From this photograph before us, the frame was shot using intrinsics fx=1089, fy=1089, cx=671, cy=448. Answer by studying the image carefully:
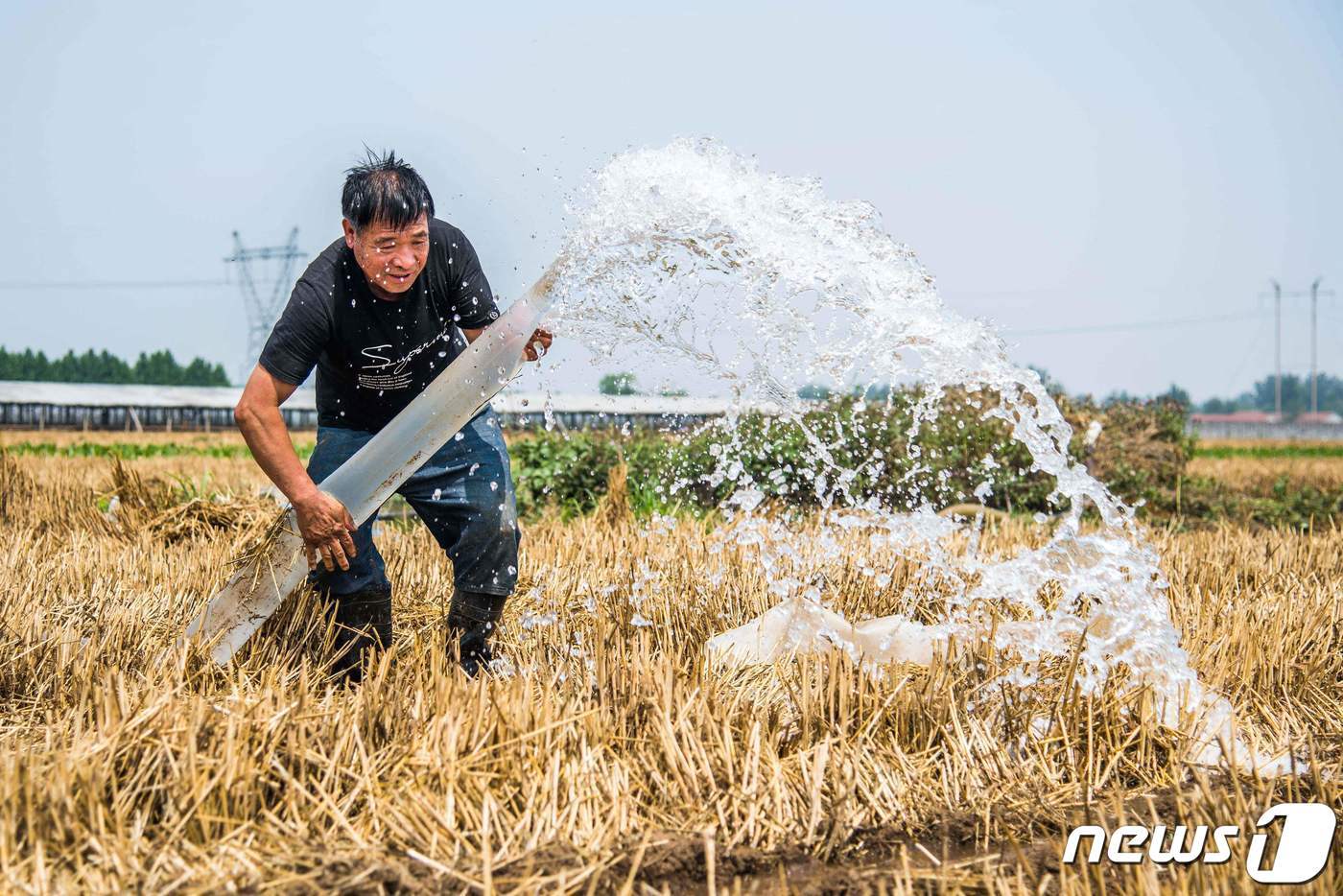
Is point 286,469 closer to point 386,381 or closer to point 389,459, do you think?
point 389,459

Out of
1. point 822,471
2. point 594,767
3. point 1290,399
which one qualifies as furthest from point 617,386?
point 1290,399

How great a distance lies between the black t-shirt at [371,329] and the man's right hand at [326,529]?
1.29 ft

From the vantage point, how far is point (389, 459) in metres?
3.45

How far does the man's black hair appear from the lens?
3.41m

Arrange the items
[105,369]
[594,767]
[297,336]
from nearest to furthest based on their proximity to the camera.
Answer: [594,767] → [297,336] → [105,369]

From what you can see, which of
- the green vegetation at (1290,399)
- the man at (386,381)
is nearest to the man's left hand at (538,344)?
the man at (386,381)

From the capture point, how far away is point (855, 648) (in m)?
3.81

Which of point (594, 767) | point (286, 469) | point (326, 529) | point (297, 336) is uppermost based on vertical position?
point (297, 336)

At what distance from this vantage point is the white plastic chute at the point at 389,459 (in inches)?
135
